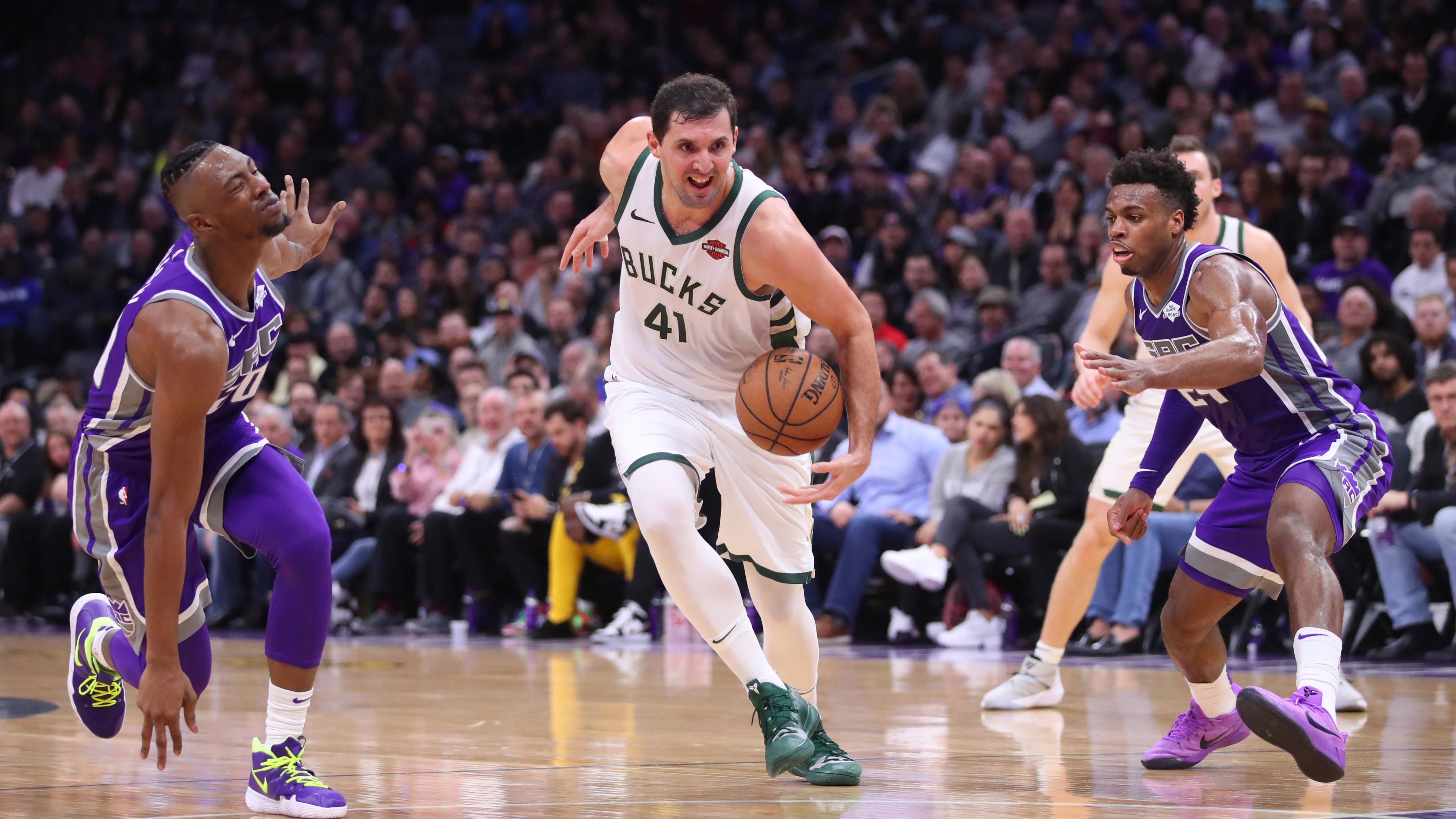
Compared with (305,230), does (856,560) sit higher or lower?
lower

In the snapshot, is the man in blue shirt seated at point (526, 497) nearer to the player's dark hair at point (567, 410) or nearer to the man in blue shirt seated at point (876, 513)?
the player's dark hair at point (567, 410)

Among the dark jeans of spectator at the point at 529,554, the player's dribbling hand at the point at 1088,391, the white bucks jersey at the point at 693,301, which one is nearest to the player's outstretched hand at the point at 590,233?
the white bucks jersey at the point at 693,301

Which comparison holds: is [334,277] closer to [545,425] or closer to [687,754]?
[545,425]

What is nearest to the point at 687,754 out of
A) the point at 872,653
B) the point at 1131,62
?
the point at 872,653

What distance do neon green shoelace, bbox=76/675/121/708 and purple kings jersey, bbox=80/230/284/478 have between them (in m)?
0.67

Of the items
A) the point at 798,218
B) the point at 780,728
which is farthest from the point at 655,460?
the point at 798,218

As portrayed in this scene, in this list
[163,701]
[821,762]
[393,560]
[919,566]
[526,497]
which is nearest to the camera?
[163,701]

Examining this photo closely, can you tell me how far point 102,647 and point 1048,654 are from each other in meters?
3.56

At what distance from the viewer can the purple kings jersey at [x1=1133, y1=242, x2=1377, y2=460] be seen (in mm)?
4434

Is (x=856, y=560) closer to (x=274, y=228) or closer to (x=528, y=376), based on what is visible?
(x=528, y=376)

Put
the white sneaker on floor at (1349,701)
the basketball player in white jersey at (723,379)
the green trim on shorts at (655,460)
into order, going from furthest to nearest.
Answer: the white sneaker on floor at (1349,701) < the green trim on shorts at (655,460) < the basketball player in white jersey at (723,379)

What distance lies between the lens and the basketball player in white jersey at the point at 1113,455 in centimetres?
614

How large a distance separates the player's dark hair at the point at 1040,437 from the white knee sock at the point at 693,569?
204 inches

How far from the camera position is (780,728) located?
4102 millimetres
